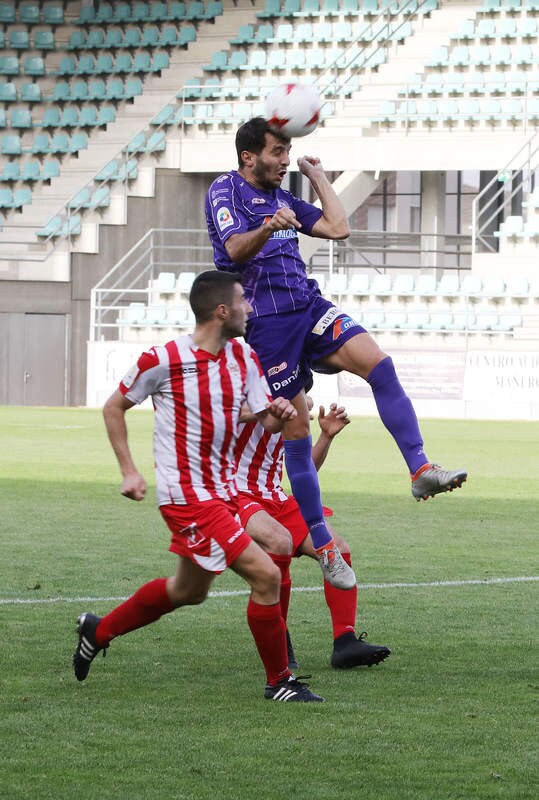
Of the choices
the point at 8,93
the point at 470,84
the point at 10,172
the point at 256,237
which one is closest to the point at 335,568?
the point at 256,237

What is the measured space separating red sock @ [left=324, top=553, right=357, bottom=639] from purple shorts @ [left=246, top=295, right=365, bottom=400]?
794 mm

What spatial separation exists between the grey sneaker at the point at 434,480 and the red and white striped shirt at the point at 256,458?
535mm

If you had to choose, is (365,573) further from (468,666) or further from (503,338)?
(503,338)

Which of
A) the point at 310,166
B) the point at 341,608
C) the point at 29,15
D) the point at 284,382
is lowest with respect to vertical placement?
the point at 341,608

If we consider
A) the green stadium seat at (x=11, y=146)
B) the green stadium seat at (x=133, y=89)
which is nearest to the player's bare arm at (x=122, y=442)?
the green stadium seat at (x=11, y=146)

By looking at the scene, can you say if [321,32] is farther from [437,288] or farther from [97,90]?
[437,288]

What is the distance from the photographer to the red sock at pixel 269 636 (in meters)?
4.77

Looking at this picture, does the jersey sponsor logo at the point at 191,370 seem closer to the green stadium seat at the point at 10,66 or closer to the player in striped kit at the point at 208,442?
the player in striped kit at the point at 208,442

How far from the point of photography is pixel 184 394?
4707 millimetres

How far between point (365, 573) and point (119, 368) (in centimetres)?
1835

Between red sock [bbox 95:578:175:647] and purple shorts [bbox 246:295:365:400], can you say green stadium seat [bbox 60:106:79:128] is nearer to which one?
purple shorts [bbox 246:295:365:400]

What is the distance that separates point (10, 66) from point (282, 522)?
29.4m

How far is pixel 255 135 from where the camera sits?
5664 millimetres

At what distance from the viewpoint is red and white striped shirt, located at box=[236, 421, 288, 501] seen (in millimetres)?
5457
